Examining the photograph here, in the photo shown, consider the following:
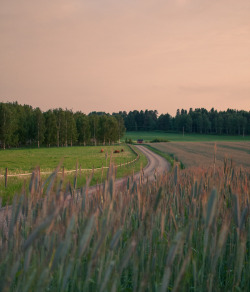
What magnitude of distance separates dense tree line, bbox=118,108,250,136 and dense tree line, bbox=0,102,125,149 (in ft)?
238

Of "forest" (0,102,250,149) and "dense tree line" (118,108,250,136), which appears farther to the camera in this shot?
"dense tree line" (118,108,250,136)

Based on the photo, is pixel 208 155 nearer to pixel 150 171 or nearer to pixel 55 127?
pixel 150 171

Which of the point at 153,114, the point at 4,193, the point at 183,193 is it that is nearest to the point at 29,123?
the point at 4,193

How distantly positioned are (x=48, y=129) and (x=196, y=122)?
328ft

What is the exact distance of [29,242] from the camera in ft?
3.50

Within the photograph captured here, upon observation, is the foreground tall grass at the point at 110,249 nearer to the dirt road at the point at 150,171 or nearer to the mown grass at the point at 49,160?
the dirt road at the point at 150,171

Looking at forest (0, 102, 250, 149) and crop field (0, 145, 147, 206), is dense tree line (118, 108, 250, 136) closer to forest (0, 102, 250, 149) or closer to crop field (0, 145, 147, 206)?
forest (0, 102, 250, 149)

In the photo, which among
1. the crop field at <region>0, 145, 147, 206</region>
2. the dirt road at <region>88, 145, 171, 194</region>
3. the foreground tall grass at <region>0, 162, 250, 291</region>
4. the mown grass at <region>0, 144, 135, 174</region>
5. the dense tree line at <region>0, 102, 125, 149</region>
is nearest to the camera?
the foreground tall grass at <region>0, 162, 250, 291</region>

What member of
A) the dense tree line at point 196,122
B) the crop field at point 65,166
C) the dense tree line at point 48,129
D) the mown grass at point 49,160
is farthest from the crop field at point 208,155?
the dense tree line at point 196,122

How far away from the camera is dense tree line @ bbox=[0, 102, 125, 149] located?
63.5m

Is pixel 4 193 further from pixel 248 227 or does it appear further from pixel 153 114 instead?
pixel 153 114

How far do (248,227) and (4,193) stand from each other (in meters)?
11.4

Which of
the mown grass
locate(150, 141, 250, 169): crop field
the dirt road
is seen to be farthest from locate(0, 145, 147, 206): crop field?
locate(150, 141, 250, 169): crop field

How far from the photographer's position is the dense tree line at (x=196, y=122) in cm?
13800
